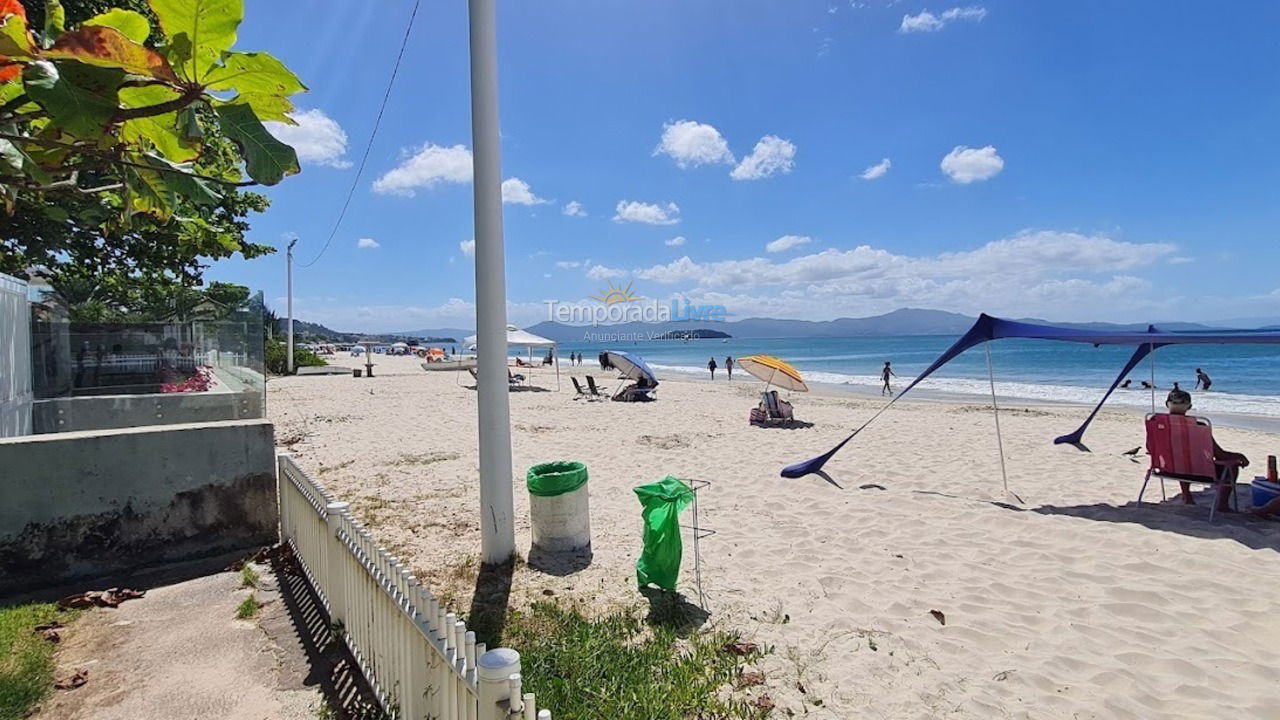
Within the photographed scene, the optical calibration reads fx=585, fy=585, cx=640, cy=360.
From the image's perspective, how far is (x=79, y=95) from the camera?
1124 millimetres

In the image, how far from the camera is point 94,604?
3.85m

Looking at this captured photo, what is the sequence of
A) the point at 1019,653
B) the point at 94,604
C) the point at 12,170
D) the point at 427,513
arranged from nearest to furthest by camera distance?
1. the point at 12,170
2. the point at 1019,653
3. the point at 94,604
4. the point at 427,513

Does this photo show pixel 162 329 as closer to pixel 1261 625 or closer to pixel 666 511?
pixel 666 511

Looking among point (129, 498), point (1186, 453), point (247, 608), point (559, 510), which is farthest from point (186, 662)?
point (1186, 453)

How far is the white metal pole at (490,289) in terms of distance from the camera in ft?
13.4

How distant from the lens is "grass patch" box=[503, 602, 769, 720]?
2684 millimetres

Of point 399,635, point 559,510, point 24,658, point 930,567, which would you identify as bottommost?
point 930,567

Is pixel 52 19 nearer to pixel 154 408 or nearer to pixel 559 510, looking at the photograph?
pixel 559 510

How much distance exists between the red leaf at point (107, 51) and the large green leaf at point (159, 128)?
0.22 m

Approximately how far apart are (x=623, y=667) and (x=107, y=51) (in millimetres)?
3026

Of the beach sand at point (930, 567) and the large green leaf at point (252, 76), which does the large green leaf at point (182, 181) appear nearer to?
the large green leaf at point (252, 76)

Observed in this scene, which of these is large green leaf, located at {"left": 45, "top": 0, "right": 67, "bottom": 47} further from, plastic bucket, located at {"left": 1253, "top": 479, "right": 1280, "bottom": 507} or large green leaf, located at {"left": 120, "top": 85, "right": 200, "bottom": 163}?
plastic bucket, located at {"left": 1253, "top": 479, "right": 1280, "bottom": 507}

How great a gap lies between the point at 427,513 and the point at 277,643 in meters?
2.46

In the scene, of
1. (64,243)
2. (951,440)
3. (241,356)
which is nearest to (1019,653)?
(951,440)
